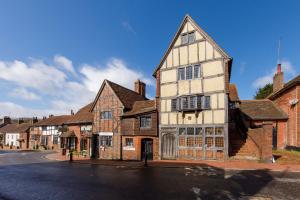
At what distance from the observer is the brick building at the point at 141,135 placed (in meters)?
21.0

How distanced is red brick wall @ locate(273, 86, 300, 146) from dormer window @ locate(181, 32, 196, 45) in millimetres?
12699

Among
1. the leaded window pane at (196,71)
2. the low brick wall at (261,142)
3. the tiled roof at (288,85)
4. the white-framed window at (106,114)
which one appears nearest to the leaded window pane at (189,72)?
the leaded window pane at (196,71)

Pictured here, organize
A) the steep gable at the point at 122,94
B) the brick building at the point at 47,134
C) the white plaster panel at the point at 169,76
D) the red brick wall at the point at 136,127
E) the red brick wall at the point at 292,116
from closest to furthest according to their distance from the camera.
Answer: the white plaster panel at the point at 169,76 → the red brick wall at the point at 136,127 → the red brick wall at the point at 292,116 → the steep gable at the point at 122,94 → the brick building at the point at 47,134

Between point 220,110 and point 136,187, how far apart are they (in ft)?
35.6

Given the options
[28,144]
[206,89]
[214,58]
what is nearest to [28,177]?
[206,89]

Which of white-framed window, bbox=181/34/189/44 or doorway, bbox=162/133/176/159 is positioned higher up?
white-framed window, bbox=181/34/189/44

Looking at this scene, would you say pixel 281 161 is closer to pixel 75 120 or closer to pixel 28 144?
pixel 75 120

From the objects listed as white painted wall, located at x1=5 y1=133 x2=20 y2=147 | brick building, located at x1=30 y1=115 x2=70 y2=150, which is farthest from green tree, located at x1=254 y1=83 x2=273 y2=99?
white painted wall, located at x1=5 y1=133 x2=20 y2=147

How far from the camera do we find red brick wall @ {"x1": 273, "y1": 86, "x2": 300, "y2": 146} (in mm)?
21867

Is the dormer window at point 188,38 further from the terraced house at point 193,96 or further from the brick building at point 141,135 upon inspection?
the brick building at point 141,135

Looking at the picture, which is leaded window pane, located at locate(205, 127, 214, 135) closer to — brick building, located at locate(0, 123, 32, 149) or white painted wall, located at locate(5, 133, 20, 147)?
brick building, located at locate(0, 123, 32, 149)

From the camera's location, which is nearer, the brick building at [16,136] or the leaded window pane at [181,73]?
the leaded window pane at [181,73]

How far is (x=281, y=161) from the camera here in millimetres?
16594

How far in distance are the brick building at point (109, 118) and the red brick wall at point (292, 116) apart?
57.4ft
